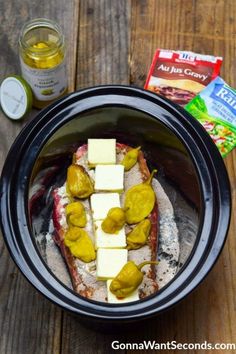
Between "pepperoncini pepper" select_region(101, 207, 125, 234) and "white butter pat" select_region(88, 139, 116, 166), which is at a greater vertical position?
"white butter pat" select_region(88, 139, 116, 166)

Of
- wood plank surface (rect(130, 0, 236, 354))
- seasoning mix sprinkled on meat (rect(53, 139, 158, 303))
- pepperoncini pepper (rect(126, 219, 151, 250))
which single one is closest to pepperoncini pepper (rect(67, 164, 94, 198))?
seasoning mix sprinkled on meat (rect(53, 139, 158, 303))

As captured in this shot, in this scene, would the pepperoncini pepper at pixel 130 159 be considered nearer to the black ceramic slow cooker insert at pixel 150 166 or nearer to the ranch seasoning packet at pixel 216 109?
the black ceramic slow cooker insert at pixel 150 166

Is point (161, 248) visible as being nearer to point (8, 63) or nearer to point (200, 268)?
point (200, 268)

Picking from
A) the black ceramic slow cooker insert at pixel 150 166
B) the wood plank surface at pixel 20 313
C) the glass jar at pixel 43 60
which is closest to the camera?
the black ceramic slow cooker insert at pixel 150 166

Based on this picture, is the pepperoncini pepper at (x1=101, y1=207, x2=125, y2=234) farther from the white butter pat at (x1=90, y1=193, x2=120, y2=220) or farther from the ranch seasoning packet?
the ranch seasoning packet

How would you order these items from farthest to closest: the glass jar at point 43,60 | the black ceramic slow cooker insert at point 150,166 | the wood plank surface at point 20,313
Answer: the glass jar at point 43,60
the wood plank surface at point 20,313
the black ceramic slow cooker insert at point 150,166

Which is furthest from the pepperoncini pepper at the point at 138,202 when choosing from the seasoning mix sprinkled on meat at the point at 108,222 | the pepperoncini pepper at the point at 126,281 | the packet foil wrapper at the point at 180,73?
the packet foil wrapper at the point at 180,73

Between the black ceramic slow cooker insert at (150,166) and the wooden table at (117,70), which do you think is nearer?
the black ceramic slow cooker insert at (150,166)

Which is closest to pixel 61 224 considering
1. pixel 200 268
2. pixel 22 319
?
pixel 22 319
